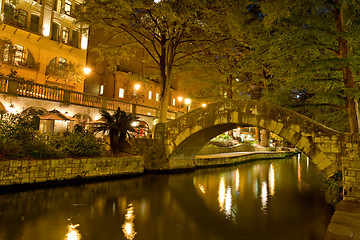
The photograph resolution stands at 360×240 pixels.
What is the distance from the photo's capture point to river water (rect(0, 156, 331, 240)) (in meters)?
6.46

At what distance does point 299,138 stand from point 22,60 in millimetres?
22980

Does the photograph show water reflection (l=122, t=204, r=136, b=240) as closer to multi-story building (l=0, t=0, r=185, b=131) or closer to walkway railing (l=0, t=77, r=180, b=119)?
multi-story building (l=0, t=0, r=185, b=131)

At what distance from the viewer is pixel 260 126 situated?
37.6 feet

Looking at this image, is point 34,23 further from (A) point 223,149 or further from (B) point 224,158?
(A) point 223,149

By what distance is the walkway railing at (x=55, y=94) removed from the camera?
1586cm

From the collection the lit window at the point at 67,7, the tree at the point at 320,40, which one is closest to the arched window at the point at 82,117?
the lit window at the point at 67,7

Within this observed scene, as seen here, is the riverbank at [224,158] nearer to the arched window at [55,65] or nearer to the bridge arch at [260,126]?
the bridge arch at [260,126]

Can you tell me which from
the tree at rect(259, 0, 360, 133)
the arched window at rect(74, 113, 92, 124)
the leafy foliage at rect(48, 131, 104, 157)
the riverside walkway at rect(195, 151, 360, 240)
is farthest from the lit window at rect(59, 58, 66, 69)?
the riverside walkway at rect(195, 151, 360, 240)

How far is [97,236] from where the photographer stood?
604 cm

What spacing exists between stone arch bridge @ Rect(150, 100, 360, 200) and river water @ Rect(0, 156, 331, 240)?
1897 mm

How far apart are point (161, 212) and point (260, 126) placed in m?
6.00

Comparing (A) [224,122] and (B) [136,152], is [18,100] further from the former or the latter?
(A) [224,122]

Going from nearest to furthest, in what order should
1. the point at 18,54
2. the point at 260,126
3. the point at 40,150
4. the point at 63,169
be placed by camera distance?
the point at 40,150
the point at 63,169
the point at 260,126
the point at 18,54

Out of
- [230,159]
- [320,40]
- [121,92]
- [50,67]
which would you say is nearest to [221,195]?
[320,40]
